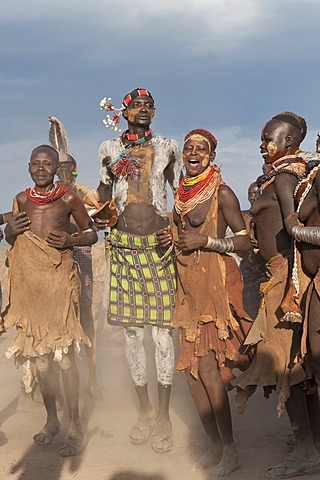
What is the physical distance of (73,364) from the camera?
4938 millimetres

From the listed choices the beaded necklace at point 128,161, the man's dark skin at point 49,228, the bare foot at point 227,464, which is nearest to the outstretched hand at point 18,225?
the man's dark skin at point 49,228

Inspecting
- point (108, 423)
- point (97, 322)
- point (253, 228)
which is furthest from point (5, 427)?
Answer: point (97, 322)

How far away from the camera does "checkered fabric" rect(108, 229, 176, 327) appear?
5008mm

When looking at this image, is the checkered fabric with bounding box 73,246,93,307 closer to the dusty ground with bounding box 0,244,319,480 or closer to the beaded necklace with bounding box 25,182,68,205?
the dusty ground with bounding box 0,244,319,480

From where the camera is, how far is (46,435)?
480 centimetres

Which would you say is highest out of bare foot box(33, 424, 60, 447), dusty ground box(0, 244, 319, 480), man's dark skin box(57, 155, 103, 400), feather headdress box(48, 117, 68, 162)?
feather headdress box(48, 117, 68, 162)

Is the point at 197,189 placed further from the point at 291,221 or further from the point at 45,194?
the point at 45,194

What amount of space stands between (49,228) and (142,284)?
0.91m

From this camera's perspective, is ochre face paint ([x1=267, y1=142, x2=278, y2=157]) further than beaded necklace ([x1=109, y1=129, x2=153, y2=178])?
No

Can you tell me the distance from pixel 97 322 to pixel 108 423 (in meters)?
4.30

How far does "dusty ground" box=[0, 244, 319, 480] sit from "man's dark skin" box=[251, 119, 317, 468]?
281 mm

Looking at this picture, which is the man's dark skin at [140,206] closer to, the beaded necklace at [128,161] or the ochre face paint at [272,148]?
the beaded necklace at [128,161]

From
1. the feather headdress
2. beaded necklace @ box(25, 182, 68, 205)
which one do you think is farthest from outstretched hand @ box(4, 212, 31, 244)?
the feather headdress

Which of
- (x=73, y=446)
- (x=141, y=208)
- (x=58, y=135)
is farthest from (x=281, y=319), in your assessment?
(x=58, y=135)
